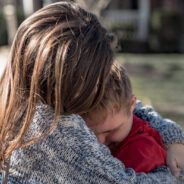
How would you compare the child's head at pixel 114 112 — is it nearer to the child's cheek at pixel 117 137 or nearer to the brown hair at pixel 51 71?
the child's cheek at pixel 117 137

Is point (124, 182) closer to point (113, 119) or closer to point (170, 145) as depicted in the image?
point (113, 119)

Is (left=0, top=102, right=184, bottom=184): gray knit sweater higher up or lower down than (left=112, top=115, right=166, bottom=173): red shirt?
higher up

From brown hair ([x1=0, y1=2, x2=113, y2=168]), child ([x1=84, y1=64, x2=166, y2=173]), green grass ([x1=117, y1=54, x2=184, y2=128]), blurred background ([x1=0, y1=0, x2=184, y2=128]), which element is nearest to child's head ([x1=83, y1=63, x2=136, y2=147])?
child ([x1=84, y1=64, x2=166, y2=173])

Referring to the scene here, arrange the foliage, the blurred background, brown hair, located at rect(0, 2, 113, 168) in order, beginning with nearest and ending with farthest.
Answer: brown hair, located at rect(0, 2, 113, 168) < the blurred background < the foliage

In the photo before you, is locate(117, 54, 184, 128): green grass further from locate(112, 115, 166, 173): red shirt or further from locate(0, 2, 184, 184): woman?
locate(0, 2, 184, 184): woman

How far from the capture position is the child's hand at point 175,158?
1.73 metres

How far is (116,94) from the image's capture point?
1.68 metres

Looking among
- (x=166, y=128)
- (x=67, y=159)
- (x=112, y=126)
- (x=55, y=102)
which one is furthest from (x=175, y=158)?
(x=55, y=102)

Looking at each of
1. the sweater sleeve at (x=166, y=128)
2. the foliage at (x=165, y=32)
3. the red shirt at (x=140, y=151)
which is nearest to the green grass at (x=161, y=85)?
the sweater sleeve at (x=166, y=128)

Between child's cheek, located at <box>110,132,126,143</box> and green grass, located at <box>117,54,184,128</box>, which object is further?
green grass, located at <box>117,54,184,128</box>

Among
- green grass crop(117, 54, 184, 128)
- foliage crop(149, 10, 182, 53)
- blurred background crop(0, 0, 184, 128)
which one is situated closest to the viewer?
green grass crop(117, 54, 184, 128)

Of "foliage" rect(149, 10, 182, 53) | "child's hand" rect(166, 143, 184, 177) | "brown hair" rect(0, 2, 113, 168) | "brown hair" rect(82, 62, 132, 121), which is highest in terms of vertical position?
"brown hair" rect(0, 2, 113, 168)

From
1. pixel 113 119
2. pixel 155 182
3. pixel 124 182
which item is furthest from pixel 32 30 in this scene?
pixel 155 182

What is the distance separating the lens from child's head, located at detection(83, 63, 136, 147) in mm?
1647
